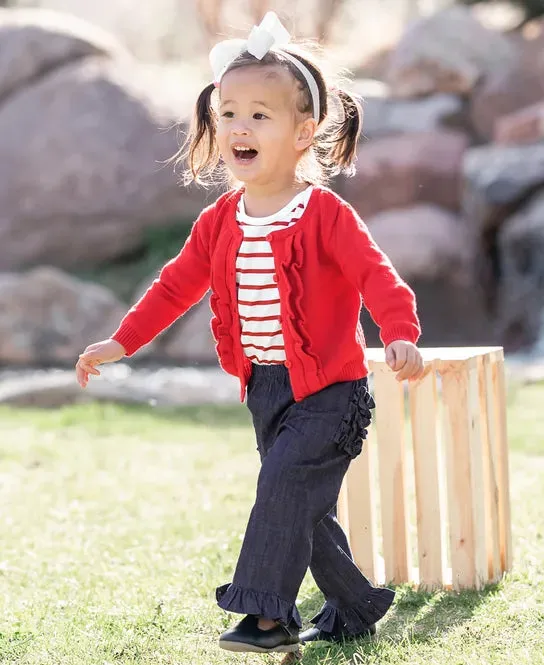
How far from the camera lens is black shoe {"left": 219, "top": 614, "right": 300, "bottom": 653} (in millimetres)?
2467

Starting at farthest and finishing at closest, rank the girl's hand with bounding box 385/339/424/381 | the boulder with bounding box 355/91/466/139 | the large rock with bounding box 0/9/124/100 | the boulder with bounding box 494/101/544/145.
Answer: the boulder with bounding box 355/91/466/139 < the large rock with bounding box 0/9/124/100 < the boulder with bounding box 494/101/544/145 < the girl's hand with bounding box 385/339/424/381

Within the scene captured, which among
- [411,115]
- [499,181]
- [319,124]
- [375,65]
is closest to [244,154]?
[319,124]

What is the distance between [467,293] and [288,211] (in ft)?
27.8

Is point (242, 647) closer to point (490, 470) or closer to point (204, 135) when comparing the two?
point (490, 470)

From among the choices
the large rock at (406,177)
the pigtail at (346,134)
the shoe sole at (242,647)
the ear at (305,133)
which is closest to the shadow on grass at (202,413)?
the pigtail at (346,134)

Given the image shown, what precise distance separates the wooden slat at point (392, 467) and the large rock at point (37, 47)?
9.32 metres

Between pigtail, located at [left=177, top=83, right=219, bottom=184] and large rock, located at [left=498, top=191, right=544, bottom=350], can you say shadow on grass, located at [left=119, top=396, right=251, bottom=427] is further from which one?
large rock, located at [left=498, top=191, right=544, bottom=350]

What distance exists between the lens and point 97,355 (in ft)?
9.36

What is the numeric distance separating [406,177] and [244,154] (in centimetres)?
935

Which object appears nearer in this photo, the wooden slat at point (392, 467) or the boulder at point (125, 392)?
the wooden slat at point (392, 467)

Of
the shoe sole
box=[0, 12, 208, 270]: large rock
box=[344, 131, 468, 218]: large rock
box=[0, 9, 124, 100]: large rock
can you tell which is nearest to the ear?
the shoe sole

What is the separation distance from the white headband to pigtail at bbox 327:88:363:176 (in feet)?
0.50

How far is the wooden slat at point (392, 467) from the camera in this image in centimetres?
323

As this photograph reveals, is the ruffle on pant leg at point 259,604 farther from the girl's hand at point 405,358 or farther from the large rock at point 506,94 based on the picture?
the large rock at point 506,94
